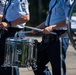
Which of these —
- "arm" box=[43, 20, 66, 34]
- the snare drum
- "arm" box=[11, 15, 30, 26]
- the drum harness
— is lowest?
the snare drum

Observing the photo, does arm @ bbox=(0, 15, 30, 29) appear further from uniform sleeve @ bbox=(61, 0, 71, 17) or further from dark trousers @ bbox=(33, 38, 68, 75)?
uniform sleeve @ bbox=(61, 0, 71, 17)

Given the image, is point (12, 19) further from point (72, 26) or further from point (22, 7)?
point (72, 26)

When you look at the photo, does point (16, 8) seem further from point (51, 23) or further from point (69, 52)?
point (69, 52)

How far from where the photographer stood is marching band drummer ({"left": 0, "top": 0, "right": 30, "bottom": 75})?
549 cm

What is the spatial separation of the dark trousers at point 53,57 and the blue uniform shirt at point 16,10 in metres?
0.51

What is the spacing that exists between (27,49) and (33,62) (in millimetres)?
175

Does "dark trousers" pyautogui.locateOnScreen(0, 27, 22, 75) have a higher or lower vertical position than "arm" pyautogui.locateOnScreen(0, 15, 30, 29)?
lower

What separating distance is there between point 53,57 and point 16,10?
79 centimetres

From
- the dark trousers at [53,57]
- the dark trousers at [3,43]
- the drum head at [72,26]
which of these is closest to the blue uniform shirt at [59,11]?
the dark trousers at [53,57]

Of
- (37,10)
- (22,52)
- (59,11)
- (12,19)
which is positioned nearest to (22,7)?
(12,19)

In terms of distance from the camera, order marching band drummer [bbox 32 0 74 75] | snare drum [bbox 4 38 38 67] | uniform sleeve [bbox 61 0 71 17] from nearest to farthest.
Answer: snare drum [bbox 4 38 38 67] < uniform sleeve [bbox 61 0 71 17] < marching band drummer [bbox 32 0 74 75]

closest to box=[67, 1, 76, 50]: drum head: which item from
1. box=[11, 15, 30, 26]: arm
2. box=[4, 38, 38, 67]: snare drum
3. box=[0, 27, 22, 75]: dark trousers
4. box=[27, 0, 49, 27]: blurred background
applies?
box=[4, 38, 38, 67]: snare drum

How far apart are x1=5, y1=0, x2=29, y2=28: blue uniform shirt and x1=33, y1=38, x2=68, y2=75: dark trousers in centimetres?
51

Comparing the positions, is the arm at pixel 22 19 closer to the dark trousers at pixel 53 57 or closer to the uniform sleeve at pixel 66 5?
the dark trousers at pixel 53 57
